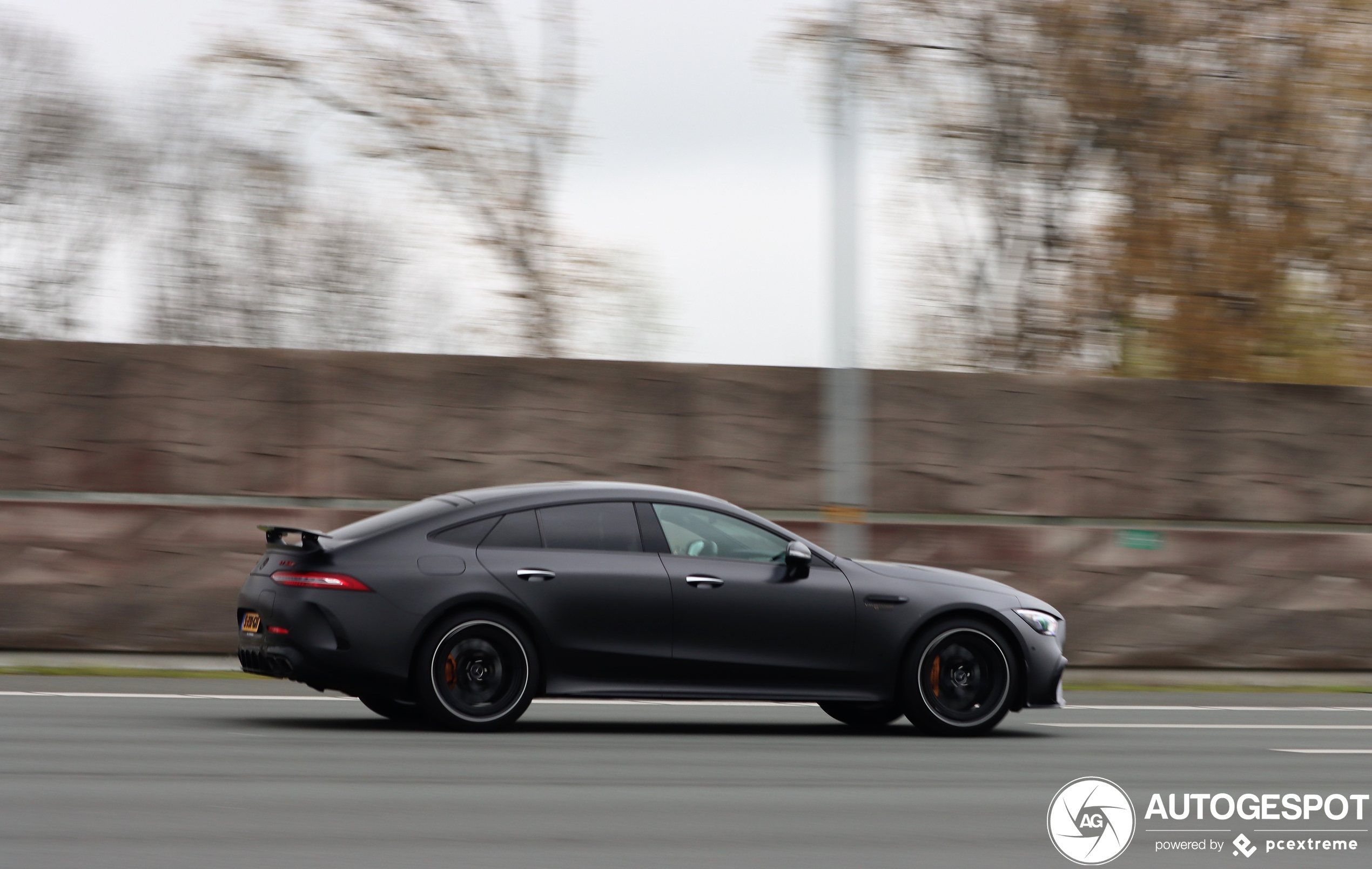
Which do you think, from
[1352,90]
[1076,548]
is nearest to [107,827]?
[1076,548]

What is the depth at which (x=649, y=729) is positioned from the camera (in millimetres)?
9938

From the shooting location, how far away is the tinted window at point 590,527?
9.48m

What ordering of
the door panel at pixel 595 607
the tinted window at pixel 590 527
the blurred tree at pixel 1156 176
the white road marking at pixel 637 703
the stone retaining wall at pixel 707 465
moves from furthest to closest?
the blurred tree at pixel 1156 176 < the stone retaining wall at pixel 707 465 < the white road marking at pixel 637 703 < the tinted window at pixel 590 527 < the door panel at pixel 595 607

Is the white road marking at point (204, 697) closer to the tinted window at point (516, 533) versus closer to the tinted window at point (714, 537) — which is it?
the tinted window at point (714, 537)

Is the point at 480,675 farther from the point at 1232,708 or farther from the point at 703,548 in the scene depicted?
the point at 1232,708

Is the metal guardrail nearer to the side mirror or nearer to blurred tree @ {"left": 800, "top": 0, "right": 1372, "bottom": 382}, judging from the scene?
blurred tree @ {"left": 800, "top": 0, "right": 1372, "bottom": 382}

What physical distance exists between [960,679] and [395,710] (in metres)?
3.46

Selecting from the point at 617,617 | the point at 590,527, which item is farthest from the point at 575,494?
the point at 617,617

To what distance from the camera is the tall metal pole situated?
13.9 m

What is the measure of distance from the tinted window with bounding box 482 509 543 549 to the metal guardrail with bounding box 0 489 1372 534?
492 cm

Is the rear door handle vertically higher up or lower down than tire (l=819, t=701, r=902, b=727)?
higher up

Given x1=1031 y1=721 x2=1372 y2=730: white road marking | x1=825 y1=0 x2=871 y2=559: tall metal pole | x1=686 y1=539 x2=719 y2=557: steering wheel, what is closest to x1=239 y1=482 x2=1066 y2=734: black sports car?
x1=686 y1=539 x2=719 y2=557: steering wheel

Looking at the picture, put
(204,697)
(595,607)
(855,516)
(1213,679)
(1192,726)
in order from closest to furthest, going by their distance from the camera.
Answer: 1. (595,607)
2. (1192,726)
3. (204,697)
4. (855,516)
5. (1213,679)

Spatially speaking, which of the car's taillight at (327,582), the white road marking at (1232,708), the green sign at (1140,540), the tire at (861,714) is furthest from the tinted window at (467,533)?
the green sign at (1140,540)
